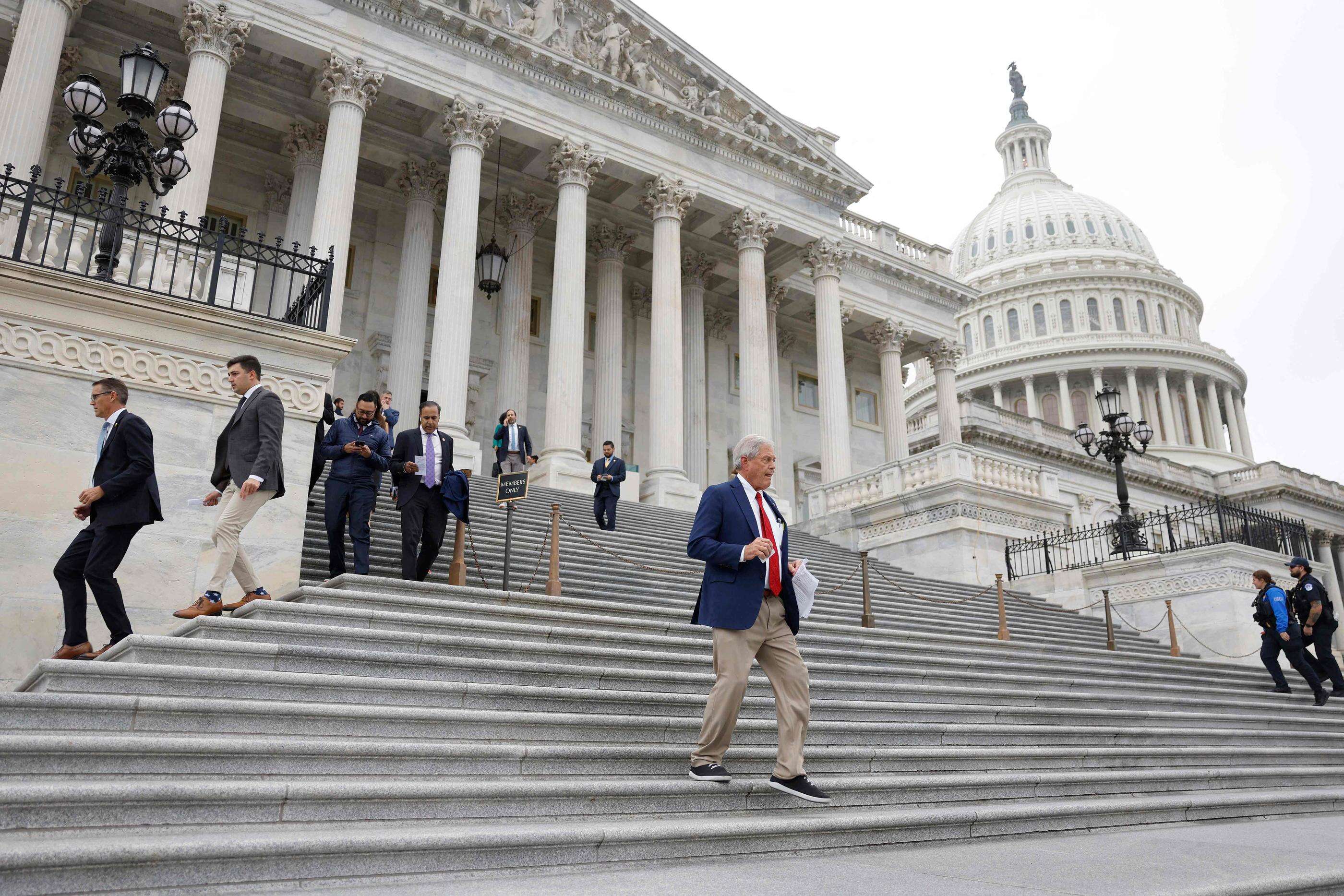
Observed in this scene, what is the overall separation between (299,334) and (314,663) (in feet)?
14.1

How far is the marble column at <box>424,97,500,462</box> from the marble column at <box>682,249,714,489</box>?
8.37 m

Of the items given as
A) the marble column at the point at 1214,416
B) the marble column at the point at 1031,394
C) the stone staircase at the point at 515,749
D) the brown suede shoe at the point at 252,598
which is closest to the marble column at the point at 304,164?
the stone staircase at the point at 515,749

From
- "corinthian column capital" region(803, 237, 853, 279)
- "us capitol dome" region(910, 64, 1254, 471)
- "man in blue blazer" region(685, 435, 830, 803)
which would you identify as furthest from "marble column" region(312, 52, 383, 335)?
"us capitol dome" region(910, 64, 1254, 471)

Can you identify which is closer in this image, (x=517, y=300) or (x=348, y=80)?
(x=348, y=80)

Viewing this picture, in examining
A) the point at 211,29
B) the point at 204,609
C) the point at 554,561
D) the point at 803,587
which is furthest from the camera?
the point at 211,29

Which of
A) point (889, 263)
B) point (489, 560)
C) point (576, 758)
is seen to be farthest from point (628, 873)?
point (889, 263)

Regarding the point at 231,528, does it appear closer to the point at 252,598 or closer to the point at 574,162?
the point at 252,598

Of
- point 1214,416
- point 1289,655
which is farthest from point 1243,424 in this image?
point 1289,655

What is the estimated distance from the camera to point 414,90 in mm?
21812

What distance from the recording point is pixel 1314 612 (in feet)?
40.1

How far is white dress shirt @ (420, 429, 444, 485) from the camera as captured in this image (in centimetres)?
970

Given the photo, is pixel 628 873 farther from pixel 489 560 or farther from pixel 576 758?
pixel 489 560

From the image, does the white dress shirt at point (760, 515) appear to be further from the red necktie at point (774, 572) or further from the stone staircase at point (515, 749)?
the stone staircase at point (515, 749)

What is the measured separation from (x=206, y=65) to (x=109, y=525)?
16.2m
